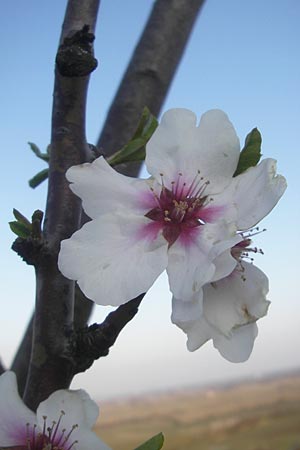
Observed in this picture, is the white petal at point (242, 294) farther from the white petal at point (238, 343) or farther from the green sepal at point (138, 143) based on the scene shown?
the green sepal at point (138, 143)

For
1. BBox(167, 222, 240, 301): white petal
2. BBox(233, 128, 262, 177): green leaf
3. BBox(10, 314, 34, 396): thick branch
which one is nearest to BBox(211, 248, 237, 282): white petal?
BBox(167, 222, 240, 301): white petal

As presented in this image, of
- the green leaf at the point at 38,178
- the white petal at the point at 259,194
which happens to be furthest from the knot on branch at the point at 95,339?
the green leaf at the point at 38,178

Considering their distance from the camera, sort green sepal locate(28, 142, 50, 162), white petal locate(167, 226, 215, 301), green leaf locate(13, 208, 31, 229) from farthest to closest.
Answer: green sepal locate(28, 142, 50, 162)
green leaf locate(13, 208, 31, 229)
white petal locate(167, 226, 215, 301)

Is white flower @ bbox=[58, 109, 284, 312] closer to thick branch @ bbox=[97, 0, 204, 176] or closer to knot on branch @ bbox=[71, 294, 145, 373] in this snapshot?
knot on branch @ bbox=[71, 294, 145, 373]

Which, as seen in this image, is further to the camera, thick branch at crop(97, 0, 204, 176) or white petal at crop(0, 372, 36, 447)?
thick branch at crop(97, 0, 204, 176)

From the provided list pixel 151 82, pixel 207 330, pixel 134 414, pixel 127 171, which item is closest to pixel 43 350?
pixel 207 330

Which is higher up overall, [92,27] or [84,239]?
[92,27]

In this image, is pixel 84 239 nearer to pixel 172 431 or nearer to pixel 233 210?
pixel 233 210
